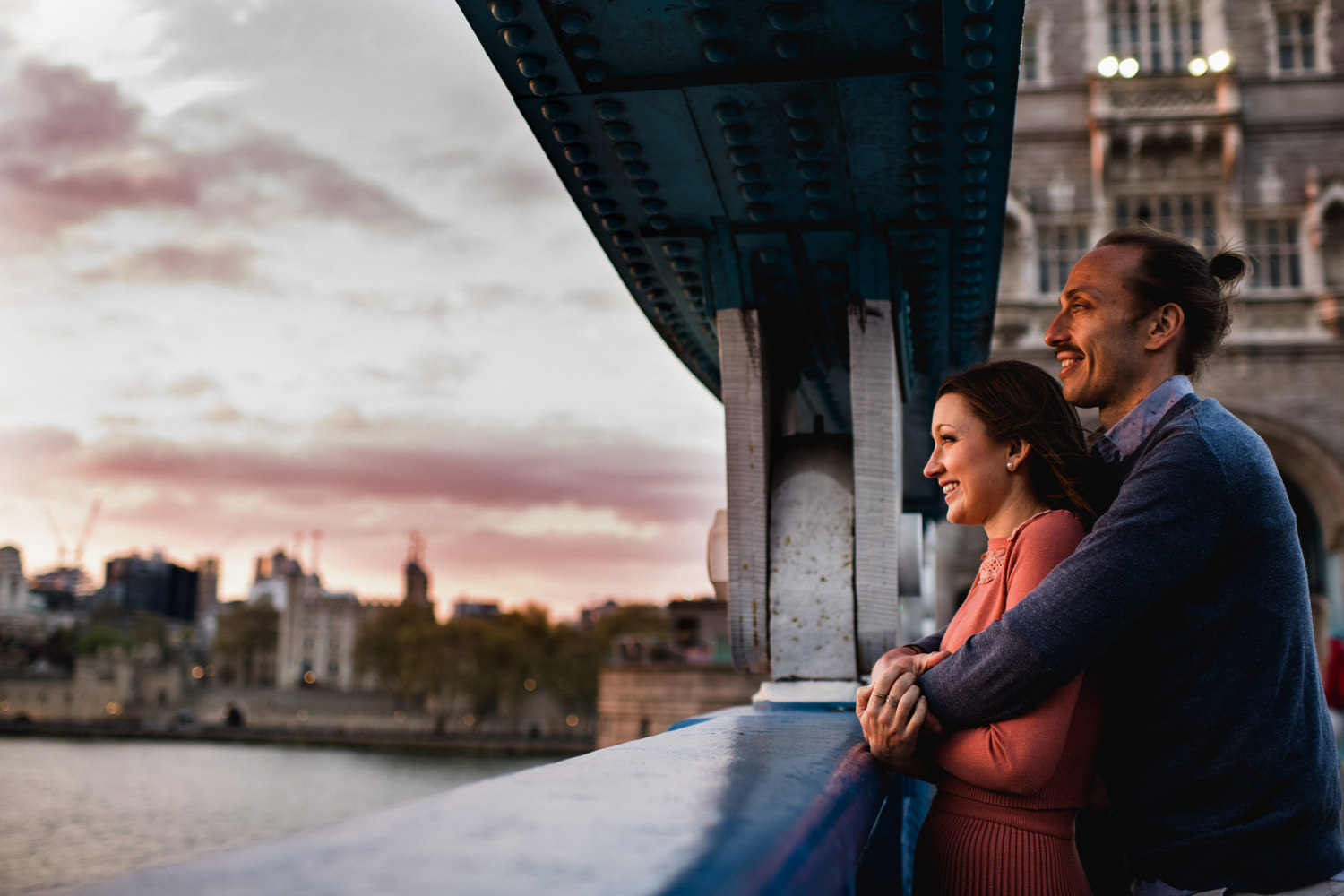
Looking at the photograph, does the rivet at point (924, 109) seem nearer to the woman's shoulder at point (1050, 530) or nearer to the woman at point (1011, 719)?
the woman at point (1011, 719)

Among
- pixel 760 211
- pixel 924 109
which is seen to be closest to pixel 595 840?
pixel 924 109

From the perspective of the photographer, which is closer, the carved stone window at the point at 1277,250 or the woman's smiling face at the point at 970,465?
the woman's smiling face at the point at 970,465

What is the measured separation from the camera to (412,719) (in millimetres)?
74875

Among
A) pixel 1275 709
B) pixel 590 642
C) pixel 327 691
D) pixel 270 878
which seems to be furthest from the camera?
pixel 327 691

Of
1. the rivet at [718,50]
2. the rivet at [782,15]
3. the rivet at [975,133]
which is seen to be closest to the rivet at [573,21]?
the rivet at [718,50]

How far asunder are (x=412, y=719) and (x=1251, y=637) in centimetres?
7790

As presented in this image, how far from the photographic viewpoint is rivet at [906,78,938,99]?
238 cm

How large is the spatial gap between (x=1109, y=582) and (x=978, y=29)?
4.08ft

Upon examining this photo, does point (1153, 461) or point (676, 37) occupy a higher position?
point (676, 37)

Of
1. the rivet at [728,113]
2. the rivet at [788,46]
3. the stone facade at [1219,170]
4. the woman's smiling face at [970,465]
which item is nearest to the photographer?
the woman's smiling face at [970,465]

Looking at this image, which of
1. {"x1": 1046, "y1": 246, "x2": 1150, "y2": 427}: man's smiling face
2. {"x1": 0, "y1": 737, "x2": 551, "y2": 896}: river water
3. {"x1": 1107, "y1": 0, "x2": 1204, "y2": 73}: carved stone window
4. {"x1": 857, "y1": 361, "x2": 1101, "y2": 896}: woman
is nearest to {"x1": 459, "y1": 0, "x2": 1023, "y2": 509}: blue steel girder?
{"x1": 1046, "y1": 246, "x2": 1150, "y2": 427}: man's smiling face

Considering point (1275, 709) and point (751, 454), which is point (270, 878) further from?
point (751, 454)

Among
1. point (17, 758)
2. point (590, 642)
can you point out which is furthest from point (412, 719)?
point (17, 758)

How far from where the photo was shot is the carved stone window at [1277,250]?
62.1 feet
